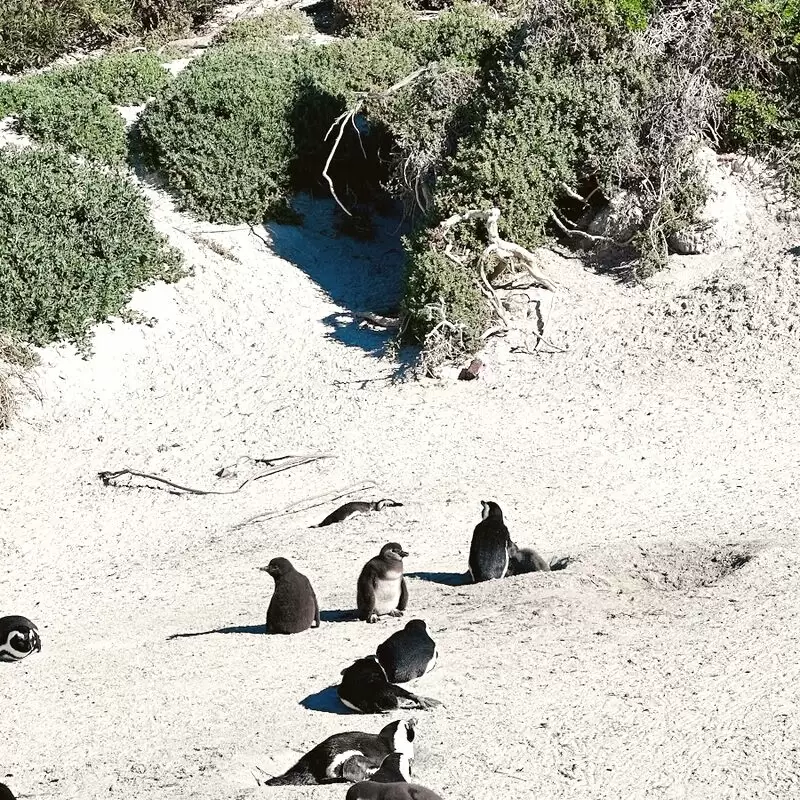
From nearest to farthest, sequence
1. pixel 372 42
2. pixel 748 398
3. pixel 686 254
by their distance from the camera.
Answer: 1. pixel 748 398
2. pixel 686 254
3. pixel 372 42

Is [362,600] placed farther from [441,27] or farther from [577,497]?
[441,27]

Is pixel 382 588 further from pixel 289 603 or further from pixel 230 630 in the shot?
pixel 230 630

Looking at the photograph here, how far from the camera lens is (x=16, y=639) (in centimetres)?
891

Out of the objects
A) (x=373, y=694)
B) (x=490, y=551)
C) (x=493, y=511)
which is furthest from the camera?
(x=493, y=511)

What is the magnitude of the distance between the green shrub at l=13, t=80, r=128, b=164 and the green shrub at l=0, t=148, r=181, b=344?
3.51ft

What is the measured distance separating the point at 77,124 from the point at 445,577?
11.4 meters

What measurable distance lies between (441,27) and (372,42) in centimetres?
187

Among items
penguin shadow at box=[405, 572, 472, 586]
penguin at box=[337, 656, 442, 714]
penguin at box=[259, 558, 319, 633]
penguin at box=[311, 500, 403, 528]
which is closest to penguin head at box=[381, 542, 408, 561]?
penguin at box=[259, 558, 319, 633]

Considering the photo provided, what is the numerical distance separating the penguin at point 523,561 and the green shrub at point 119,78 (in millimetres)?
12587

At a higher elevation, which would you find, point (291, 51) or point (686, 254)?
point (291, 51)

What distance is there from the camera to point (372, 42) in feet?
70.5

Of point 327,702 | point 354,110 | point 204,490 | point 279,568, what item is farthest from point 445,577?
point 354,110

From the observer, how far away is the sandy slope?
6777mm

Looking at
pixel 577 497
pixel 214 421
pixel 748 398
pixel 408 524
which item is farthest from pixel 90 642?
pixel 748 398
